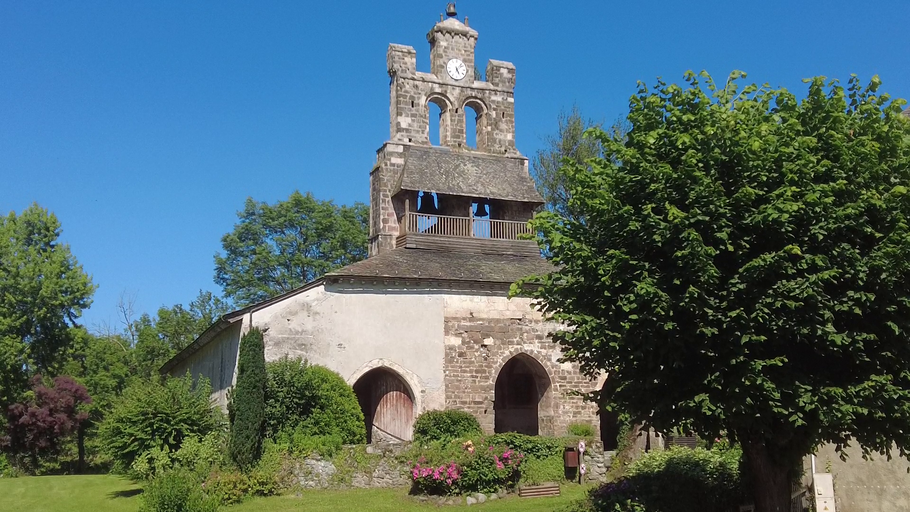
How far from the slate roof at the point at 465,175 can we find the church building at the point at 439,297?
Result: 0.05 metres

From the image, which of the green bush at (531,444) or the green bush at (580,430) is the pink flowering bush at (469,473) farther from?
the green bush at (580,430)

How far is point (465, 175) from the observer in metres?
29.8

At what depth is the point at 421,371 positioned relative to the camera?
2492 centimetres

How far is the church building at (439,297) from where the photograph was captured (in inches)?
957

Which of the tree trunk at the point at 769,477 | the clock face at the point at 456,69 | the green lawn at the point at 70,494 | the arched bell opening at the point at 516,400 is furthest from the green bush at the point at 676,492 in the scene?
the clock face at the point at 456,69

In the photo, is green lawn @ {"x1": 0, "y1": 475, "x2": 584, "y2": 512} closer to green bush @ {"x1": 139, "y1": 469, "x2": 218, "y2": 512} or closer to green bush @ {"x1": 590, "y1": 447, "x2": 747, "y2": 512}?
green bush @ {"x1": 590, "y1": 447, "x2": 747, "y2": 512}

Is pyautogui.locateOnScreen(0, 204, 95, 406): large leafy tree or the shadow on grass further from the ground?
pyautogui.locateOnScreen(0, 204, 95, 406): large leafy tree

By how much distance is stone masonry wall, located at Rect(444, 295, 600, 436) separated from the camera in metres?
25.2


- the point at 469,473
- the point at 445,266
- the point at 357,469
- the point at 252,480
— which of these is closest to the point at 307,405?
the point at 357,469

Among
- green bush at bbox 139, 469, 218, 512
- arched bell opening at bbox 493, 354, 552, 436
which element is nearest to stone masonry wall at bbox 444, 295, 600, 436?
arched bell opening at bbox 493, 354, 552, 436

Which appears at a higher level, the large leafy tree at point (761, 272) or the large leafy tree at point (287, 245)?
the large leafy tree at point (287, 245)

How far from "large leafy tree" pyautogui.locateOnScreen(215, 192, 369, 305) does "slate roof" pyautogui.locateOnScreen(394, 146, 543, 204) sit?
82.2ft

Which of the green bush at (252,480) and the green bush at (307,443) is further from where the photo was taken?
the green bush at (307,443)

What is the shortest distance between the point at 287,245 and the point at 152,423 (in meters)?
34.2
